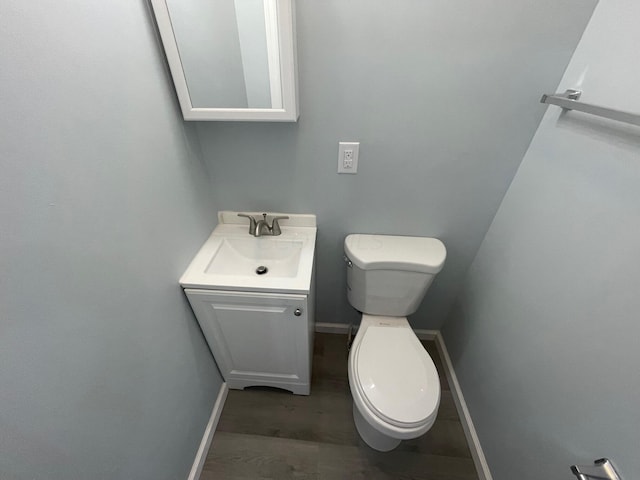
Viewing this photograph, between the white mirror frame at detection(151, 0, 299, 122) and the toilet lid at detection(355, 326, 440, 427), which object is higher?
the white mirror frame at detection(151, 0, 299, 122)

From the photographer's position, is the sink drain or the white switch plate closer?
the white switch plate

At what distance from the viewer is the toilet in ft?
3.16

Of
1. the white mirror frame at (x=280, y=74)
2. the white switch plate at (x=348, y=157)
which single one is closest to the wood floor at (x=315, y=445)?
the white switch plate at (x=348, y=157)

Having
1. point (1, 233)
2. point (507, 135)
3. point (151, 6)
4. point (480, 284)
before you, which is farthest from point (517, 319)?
point (151, 6)

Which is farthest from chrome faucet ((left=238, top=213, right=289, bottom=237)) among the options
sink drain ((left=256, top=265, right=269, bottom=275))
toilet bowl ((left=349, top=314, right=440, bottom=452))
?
toilet bowl ((left=349, top=314, right=440, bottom=452))

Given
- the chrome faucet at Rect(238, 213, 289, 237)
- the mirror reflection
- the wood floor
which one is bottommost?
the wood floor

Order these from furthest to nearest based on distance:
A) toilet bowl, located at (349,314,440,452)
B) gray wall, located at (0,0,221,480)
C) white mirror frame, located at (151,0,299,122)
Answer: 1. toilet bowl, located at (349,314,440,452)
2. white mirror frame, located at (151,0,299,122)
3. gray wall, located at (0,0,221,480)

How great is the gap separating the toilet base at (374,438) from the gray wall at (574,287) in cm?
40

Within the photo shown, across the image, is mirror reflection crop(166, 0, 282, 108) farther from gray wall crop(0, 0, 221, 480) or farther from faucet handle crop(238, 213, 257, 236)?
faucet handle crop(238, 213, 257, 236)

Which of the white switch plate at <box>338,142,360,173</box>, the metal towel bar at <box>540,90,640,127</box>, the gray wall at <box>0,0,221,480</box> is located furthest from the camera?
the white switch plate at <box>338,142,360,173</box>

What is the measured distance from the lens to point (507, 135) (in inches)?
39.5

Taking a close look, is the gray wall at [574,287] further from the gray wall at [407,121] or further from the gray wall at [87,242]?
the gray wall at [87,242]

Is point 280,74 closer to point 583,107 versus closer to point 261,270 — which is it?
point 261,270

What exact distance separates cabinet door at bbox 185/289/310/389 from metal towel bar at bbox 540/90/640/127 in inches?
37.6
